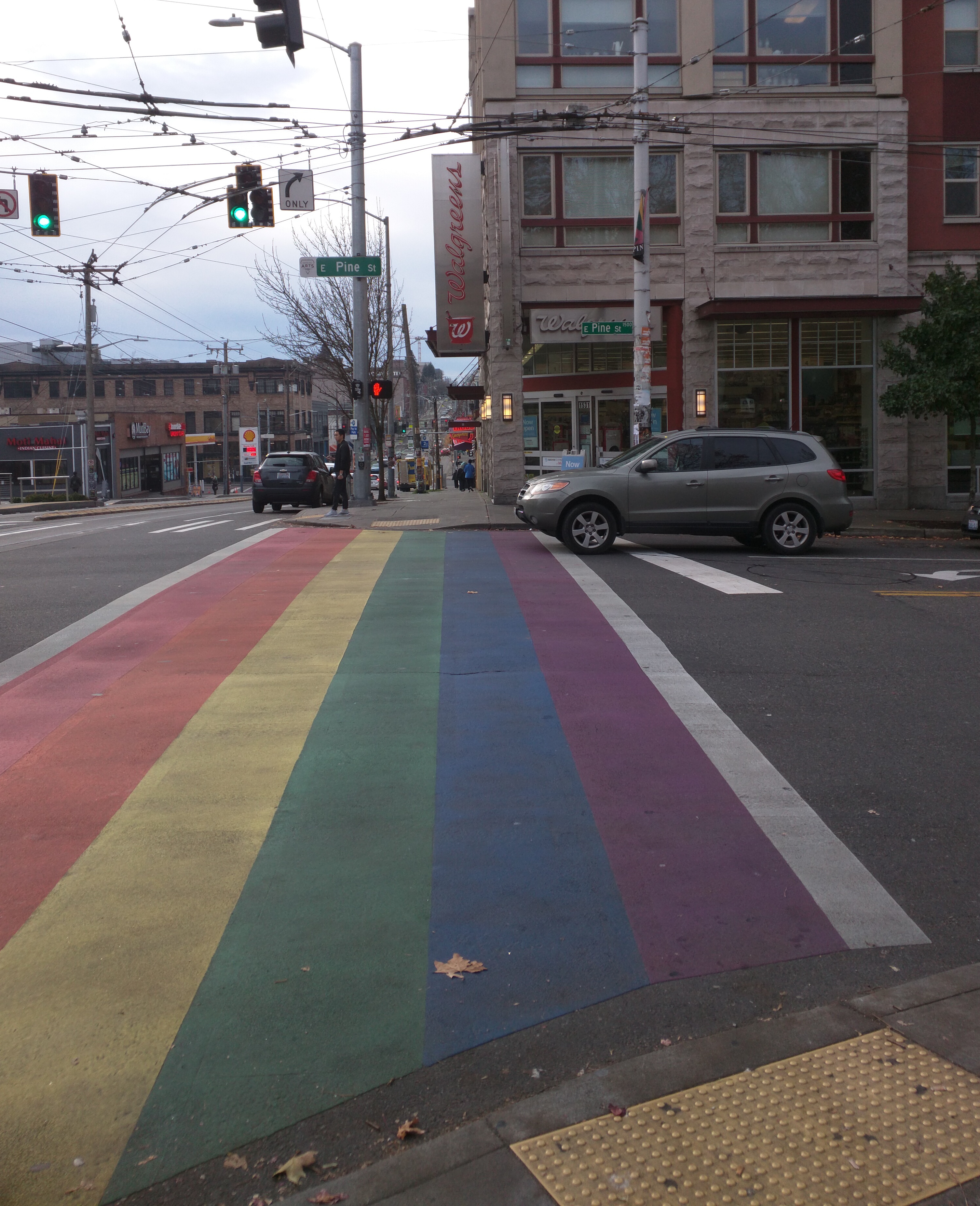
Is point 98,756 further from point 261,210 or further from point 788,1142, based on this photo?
point 261,210

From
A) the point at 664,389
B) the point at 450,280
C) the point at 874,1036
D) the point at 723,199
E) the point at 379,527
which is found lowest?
the point at 874,1036

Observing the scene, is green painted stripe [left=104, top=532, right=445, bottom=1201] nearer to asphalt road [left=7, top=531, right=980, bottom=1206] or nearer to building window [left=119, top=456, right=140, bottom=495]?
asphalt road [left=7, top=531, right=980, bottom=1206]

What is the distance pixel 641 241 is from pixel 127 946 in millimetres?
17526

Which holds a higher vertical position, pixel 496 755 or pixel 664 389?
pixel 664 389

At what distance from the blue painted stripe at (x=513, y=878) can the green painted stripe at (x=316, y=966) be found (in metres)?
0.10

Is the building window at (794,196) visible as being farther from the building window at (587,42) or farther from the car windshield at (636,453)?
the car windshield at (636,453)

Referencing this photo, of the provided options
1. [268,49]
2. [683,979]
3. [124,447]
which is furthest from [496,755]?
[124,447]

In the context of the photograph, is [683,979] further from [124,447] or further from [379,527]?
[124,447]

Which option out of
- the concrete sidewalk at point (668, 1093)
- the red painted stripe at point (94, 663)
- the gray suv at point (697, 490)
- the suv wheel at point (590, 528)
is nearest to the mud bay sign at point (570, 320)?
the gray suv at point (697, 490)

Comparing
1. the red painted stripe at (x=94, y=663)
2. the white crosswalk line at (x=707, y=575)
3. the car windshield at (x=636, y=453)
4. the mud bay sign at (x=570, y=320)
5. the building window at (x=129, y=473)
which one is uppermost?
the mud bay sign at (x=570, y=320)

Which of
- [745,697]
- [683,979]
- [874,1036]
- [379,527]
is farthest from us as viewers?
[379,527]

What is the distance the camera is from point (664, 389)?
25156 millimetres

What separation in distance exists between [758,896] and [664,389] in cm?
2162

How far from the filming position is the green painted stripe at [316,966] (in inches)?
126
